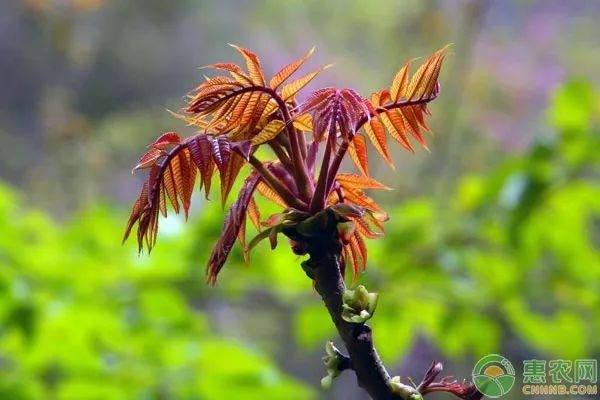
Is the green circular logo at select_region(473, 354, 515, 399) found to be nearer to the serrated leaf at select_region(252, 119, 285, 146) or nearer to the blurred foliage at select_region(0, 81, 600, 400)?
the serrated leaf at select_region(252, 119, 285, 146)

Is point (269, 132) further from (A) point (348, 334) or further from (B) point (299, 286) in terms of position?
(B) point (299, 286)

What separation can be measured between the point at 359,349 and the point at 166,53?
2662mm

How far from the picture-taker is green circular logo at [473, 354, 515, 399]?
242 mm

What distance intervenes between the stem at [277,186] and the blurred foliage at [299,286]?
2.00 ft

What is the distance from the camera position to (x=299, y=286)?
1106 mm

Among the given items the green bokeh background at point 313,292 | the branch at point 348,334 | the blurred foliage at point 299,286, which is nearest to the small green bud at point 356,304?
the branch at point 348,334

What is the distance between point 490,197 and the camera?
0.92 meters

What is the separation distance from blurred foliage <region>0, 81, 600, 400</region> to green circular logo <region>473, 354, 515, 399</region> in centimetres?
58

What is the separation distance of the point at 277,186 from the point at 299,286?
0.87 meters

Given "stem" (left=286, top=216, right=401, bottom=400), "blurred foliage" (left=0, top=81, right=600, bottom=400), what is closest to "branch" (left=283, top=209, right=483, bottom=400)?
"stem" (left=286, top=216, right=401, bottom=400)

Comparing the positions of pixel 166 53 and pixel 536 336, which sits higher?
pixel 166 53

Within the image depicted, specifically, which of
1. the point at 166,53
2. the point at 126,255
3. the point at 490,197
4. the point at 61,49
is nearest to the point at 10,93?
the point at 166,53

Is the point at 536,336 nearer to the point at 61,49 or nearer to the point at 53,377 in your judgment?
the point at 53,377

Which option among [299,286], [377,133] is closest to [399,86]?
[377,133]
